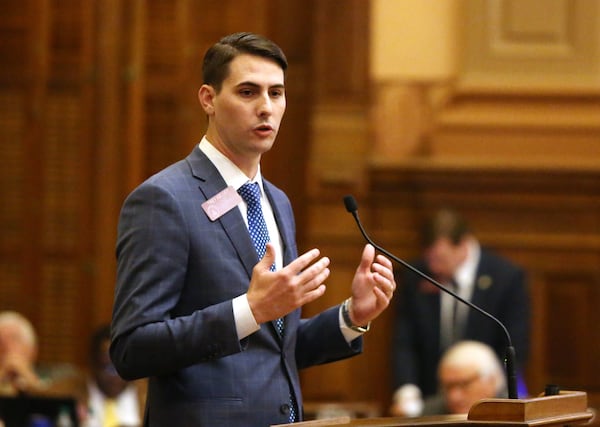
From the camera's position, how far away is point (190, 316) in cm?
268

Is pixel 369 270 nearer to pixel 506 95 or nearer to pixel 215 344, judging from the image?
pixel 215 344

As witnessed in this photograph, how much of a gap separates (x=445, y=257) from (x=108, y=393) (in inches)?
68.3

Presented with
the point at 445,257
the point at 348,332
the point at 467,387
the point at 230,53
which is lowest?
the point at 467,387

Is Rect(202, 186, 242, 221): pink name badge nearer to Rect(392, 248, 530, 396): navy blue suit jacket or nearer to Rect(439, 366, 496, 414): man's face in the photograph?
Rect(439, 366, 496, 414): man's face

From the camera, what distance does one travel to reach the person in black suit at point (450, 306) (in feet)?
20.9

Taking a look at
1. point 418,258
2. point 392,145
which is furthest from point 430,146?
point 418,258

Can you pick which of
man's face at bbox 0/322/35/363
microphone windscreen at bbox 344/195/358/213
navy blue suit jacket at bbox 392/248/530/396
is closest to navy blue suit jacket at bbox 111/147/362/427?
microphone windscreen at bbox 344/195/358/213

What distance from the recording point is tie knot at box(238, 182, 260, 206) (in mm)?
2924

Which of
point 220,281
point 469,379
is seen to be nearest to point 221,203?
point 220,281

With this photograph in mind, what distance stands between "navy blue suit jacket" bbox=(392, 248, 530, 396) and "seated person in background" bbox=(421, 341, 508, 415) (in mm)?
893

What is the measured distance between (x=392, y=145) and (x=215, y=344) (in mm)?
4690

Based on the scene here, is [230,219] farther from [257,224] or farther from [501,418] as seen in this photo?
[501,418]

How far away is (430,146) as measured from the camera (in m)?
7.21

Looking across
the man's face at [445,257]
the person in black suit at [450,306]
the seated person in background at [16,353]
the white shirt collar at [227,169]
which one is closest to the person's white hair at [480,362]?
the person in black suit at [450,306]
